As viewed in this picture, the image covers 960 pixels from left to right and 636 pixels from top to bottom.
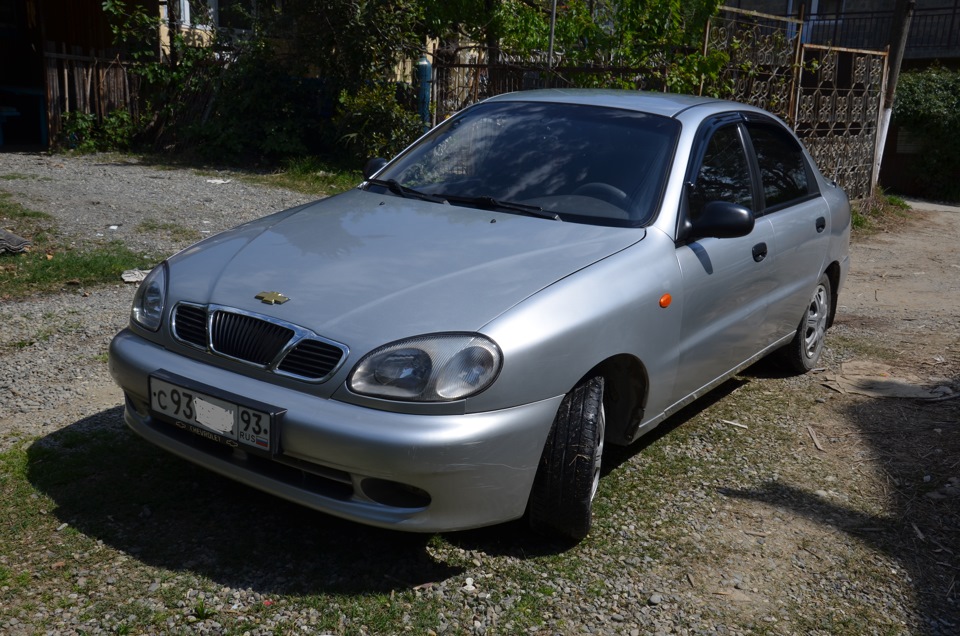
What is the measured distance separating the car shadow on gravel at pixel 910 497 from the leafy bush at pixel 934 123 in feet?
41.1

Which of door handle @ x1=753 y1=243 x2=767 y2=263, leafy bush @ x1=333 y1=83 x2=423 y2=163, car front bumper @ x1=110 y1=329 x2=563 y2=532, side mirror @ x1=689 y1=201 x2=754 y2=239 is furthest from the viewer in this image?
leafy bush @ x1=333 y1=83 x2=423 y2=163

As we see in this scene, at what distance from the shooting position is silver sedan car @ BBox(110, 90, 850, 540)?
2920mm

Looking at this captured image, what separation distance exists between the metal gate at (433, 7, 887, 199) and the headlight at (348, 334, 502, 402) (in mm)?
7834

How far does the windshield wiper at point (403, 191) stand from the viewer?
13.9ft

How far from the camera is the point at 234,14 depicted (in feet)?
48.7

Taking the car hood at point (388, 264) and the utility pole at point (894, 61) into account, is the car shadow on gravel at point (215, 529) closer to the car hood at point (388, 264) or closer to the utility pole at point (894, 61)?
the car hood at point (388, 264)

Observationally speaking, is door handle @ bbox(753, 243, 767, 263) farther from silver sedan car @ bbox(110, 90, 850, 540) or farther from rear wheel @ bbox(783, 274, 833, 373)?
rear wheel @ bbox(783, 274, 833, 373)

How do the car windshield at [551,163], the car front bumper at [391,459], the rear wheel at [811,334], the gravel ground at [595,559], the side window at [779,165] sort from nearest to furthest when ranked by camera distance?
the car front bumper at [391,459]
the gravel ground at [595,559]
the car windshield at [551,163]
the side window at [779,165]
the rear wheel at [811,334]

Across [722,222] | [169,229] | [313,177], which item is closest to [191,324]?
[722,222]

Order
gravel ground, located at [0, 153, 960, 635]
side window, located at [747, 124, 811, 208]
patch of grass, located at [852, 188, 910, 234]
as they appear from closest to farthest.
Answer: gravel ground, located at [0, 153, 960, 635] < side window, located at [747, 124, 811, 208] < patch of grass, located at [852, 188, 910, 234]

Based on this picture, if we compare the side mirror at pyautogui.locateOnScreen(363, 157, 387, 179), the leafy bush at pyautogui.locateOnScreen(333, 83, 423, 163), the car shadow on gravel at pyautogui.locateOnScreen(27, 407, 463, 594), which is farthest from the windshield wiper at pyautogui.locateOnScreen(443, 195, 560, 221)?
the leafy bush at pyautogui.locateOnScreen(333, 83, 423, 163)

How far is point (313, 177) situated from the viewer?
11820 mm

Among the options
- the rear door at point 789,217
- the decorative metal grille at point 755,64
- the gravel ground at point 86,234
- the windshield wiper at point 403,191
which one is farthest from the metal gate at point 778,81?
the windshield wiper at point 403,191

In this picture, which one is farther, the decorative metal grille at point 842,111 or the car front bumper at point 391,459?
the decorative metal grille at point 842,111
